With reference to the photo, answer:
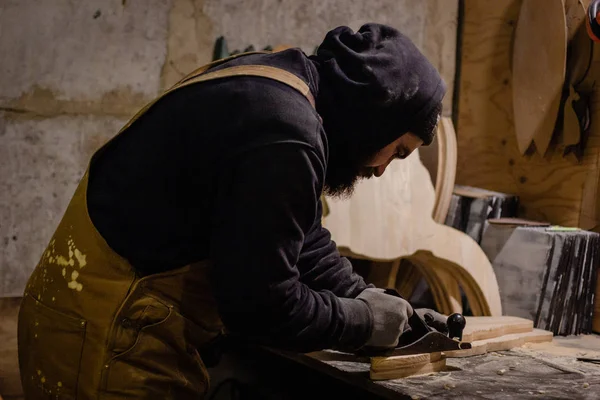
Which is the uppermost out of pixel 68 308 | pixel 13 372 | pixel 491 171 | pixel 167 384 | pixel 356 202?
pixel 491 171

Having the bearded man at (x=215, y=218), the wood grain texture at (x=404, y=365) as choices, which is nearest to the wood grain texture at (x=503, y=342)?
the wood grain texture at (x=404, y=365)

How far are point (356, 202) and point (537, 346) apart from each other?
0.85 m

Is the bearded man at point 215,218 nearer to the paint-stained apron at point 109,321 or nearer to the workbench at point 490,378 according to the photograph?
the paint-stained apron at point 109,321

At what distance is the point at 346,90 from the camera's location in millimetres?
1704

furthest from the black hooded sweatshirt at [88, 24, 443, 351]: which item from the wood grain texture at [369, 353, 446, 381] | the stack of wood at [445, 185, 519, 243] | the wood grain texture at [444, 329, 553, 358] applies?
the stack of wood at [445, 185, 519, 243]

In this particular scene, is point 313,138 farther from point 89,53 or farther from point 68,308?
point 89,53

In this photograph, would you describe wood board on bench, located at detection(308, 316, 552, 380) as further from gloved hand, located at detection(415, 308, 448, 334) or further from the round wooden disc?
the round wooden disc

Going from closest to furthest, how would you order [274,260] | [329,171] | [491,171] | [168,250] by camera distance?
[274,260] < [168,250] < [329,171] < [491,171]

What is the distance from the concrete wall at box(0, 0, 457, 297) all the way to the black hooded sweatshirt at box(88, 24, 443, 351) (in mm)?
1115

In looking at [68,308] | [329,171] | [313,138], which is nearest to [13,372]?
[68,308]

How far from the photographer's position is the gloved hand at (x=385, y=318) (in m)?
1.93

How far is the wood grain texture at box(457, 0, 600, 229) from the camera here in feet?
10.3

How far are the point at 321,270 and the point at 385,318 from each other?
0.99 feet

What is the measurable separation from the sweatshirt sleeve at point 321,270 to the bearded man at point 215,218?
239 mm
